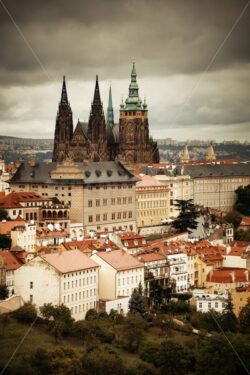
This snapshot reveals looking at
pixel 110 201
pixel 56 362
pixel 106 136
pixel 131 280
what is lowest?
pixel 56 362

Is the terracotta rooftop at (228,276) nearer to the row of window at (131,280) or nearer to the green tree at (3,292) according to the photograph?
the row of window at (131,280)

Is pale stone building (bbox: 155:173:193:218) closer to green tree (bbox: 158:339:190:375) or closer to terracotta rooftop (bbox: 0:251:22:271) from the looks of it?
terracotta rooftop (bbox: 0:251:22:271)

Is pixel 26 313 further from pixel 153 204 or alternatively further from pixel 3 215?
pixel 153 204

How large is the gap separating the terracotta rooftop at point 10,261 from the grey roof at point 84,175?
390 inches

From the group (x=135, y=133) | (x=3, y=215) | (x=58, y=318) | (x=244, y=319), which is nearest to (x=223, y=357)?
(x=58, y=318)

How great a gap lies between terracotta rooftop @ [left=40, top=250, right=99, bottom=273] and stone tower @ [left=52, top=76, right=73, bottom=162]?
66.2 feet

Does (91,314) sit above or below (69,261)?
below

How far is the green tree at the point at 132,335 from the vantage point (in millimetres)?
24984

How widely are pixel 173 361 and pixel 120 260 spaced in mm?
5142

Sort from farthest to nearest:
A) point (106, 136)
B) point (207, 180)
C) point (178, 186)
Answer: point (106, 136) < point (207, 180) < point (178, 186)

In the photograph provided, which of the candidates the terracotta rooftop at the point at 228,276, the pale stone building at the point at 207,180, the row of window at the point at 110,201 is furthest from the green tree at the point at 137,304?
the pale stone building at the point at 207,180

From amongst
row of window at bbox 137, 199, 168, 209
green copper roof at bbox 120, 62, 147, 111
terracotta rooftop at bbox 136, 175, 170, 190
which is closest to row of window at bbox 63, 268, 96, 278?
row of window at bbox 137, 199, 168, 209

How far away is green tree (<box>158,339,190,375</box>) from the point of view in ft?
77.5

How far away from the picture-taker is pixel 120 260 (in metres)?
28.6
